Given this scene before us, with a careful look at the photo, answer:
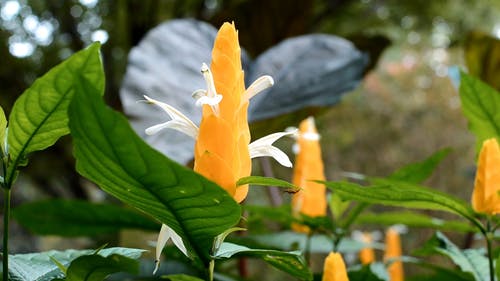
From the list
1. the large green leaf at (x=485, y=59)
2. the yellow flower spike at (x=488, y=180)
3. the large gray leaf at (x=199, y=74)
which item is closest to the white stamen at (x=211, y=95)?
the yellow flower spike at (x=488, y=180)

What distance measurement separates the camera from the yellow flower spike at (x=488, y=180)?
1.62 ft

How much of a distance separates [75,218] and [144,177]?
54 centimetres

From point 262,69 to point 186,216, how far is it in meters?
0.88

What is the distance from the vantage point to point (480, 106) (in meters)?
0.61

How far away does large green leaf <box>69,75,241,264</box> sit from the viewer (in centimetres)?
28

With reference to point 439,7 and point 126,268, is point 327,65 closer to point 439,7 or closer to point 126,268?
point 126,268

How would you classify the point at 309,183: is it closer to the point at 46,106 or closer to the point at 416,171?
the point at 416,171

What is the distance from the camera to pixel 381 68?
18.1ft

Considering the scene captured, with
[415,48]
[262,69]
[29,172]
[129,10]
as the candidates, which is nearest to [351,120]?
[415,48]

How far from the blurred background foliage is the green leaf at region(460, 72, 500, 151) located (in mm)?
142

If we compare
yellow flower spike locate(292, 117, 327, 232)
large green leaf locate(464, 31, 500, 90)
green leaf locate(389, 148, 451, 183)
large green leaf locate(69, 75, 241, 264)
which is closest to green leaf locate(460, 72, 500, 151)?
green leaf locate(389, 148, 451, 183)

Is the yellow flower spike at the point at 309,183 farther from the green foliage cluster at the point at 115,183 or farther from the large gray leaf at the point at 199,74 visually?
the green foliage cluster at the point at 115,183

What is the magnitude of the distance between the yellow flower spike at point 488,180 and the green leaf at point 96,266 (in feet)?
0.92

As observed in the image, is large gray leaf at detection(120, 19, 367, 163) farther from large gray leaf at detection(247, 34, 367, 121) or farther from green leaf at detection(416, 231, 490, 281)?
green leaf at detection(416, 231, 490, 281)
